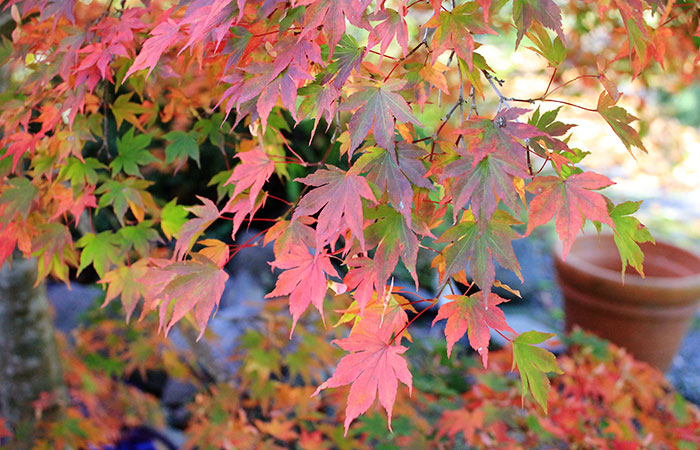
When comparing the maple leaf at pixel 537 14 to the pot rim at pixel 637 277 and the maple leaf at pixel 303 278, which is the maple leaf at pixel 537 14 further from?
the pot rim at pixel 637 277

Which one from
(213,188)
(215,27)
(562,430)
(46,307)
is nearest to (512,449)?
(562,430)

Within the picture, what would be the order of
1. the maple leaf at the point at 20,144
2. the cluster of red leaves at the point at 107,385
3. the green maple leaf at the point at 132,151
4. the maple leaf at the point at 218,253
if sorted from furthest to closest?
1. the cluster of red leaves at the point at 107,385
2. the green maple leaf at the point at 132,151
3. the maple leaf at the point at 20,144
4. the maple leaf at the point at 218,253

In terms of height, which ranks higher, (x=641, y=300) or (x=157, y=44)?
(x=157, y=44)

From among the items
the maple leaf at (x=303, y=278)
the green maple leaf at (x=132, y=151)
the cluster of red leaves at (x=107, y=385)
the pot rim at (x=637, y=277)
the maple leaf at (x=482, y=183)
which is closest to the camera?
the maple leaf at (x=482, y=183)

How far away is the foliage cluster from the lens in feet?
5.17

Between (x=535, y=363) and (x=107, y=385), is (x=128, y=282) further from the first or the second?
(x=107, y=385)

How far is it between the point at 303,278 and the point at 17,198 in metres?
0.67

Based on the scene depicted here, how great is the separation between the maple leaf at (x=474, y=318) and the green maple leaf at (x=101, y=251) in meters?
0.72

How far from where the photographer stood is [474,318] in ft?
2.60

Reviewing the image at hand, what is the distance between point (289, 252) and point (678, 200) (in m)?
6.36

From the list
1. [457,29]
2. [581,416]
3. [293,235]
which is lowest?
[581,416]

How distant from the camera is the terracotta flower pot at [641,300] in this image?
2.71m

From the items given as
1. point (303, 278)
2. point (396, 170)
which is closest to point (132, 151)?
point (303, 278)

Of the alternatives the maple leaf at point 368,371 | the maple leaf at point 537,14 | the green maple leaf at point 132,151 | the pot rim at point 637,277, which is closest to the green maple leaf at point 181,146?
the green maple leaf at point 132,151
